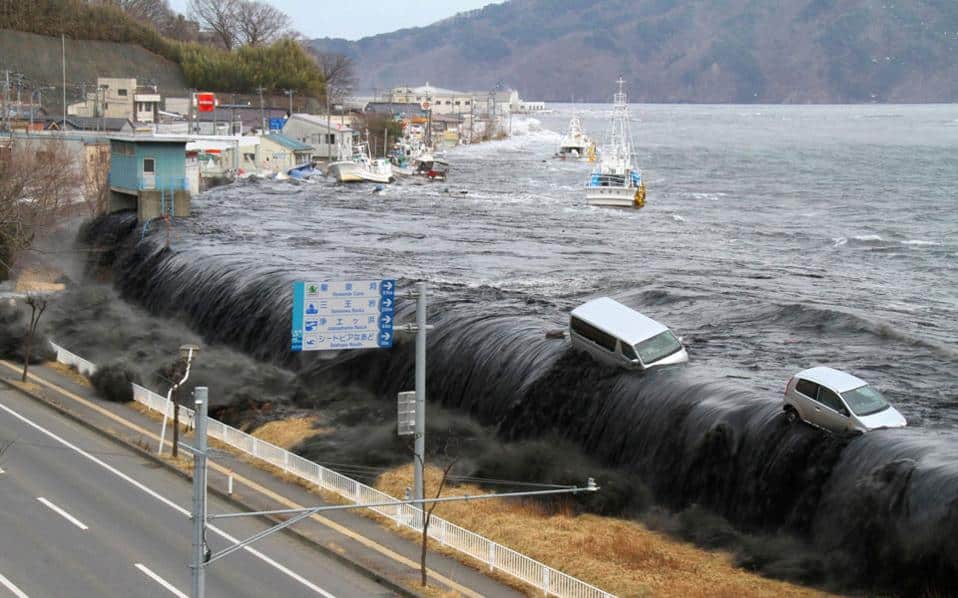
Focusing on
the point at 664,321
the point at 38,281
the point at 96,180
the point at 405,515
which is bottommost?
the point at 405,515

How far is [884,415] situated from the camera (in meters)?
27.1

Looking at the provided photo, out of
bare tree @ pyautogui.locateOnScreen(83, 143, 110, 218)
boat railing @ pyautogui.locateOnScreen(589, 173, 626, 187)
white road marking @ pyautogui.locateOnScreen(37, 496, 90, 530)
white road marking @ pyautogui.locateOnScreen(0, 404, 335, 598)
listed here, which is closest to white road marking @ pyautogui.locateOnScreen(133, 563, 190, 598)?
white road marking @ pyautogui.locateOnScreen(0, 404, 335, 598)

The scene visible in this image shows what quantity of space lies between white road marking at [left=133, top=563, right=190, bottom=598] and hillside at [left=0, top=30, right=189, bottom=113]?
115m

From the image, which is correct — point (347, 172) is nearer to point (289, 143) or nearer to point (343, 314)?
point (289, 143)

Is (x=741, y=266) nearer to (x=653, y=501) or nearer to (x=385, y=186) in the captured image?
(x=653, y=501)

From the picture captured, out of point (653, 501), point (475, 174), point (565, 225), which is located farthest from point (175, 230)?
point (475, 174)

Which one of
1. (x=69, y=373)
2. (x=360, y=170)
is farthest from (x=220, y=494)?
(x=360, y=170)

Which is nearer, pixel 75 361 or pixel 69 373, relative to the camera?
pixel 69 373

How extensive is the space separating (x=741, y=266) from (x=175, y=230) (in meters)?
28.6

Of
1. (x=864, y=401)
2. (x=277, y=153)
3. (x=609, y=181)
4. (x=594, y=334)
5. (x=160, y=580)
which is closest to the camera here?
(x=160, y=580)

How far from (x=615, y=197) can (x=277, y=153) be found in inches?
1351

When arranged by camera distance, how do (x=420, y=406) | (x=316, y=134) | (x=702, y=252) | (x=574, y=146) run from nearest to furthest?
(x=420, y=406), (x=702, y=252), (x=316, y=134), (x=574, y=146)

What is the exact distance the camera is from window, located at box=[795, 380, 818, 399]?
27141 mm

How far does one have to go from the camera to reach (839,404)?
2678 cm
